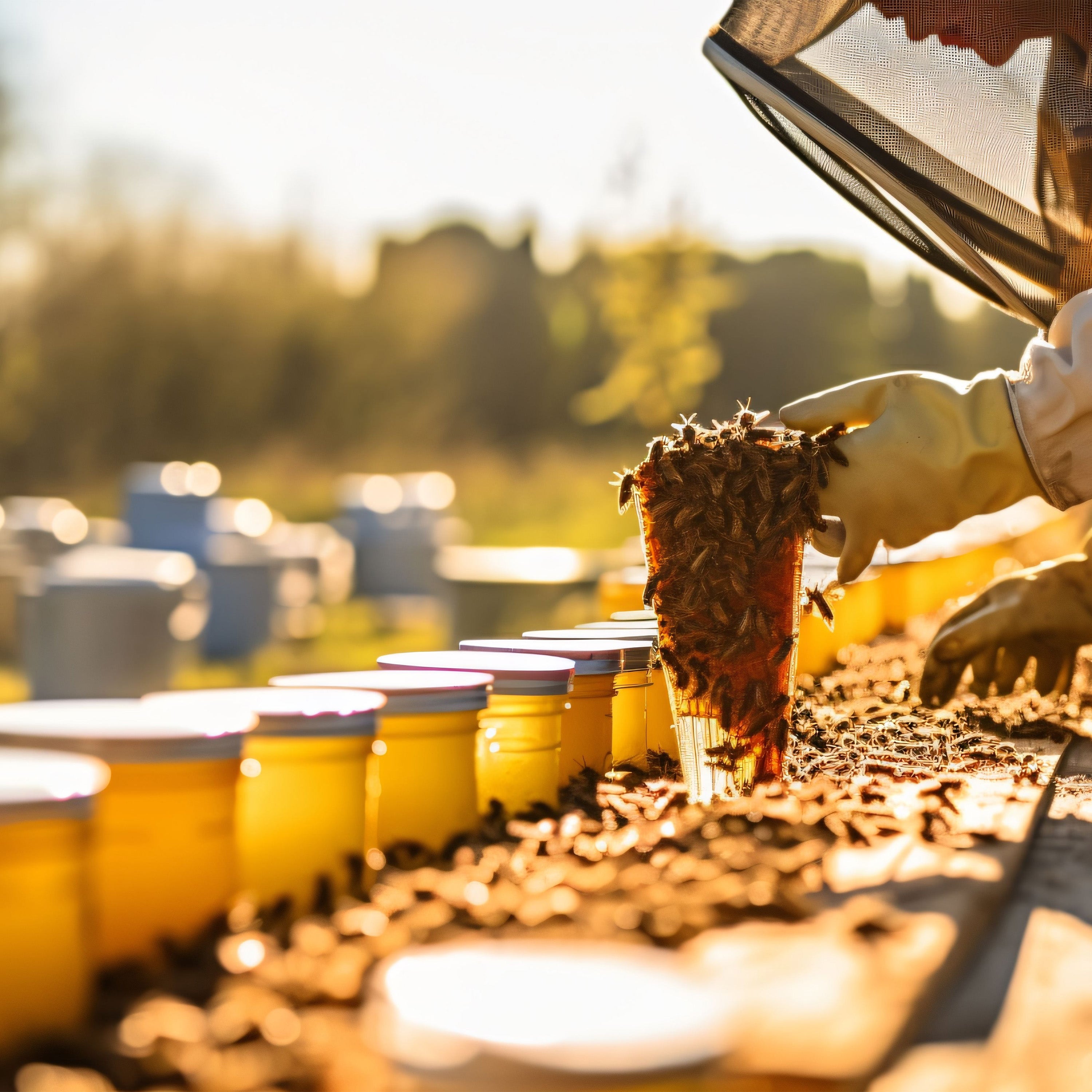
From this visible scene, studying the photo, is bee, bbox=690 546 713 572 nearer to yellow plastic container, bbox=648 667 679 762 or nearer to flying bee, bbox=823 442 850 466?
flying bee, bbox=823 442 850 466

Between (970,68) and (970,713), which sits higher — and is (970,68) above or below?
above

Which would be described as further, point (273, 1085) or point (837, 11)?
point (837, 11)

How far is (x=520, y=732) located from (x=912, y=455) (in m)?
0.67

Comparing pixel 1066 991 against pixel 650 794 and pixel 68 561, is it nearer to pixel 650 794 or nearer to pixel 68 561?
pixel 650 794

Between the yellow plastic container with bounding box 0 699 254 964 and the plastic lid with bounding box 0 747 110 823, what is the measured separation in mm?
53

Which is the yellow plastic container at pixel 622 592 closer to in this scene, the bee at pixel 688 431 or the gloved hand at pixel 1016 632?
the gloved hand at pixel 1016 632

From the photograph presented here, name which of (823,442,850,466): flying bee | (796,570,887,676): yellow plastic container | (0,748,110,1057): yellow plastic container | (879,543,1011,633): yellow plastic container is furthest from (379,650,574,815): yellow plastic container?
(879,543,1011,633): yellow plastic container

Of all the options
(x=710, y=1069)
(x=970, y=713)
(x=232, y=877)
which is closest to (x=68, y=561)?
(x=970, y=713)

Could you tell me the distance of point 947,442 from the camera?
1.68 m

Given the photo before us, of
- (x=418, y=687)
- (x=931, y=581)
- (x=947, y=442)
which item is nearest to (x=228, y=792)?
(x=418, y=687)

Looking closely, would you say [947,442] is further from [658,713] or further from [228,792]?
[228,792]

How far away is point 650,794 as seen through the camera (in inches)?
65.5

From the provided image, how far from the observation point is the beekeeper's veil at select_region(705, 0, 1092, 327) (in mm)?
2010

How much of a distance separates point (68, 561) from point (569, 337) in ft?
87.6
